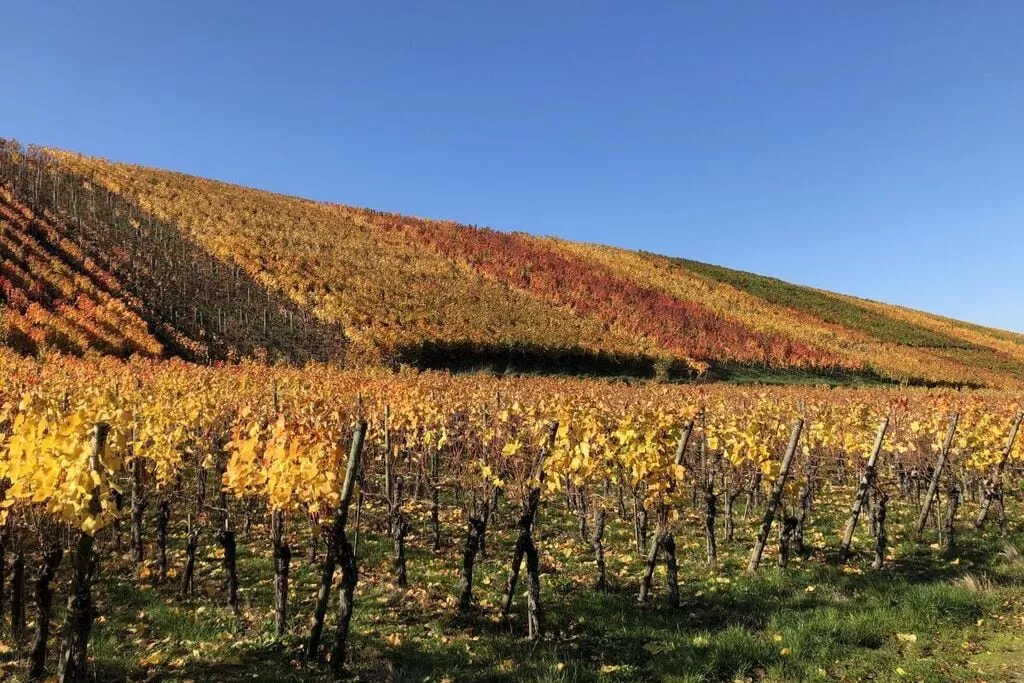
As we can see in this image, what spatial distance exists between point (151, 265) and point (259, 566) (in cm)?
3178

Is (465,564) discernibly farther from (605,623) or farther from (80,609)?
(80,609)

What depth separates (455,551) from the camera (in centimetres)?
1158

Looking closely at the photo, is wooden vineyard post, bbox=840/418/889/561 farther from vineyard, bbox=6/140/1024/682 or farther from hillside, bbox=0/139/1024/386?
hillside, bbox=0/139/1024/386

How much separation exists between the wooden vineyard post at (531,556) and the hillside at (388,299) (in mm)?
23982

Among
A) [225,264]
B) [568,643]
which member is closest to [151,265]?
[225,264]

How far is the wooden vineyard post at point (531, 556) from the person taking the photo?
25.0 feet

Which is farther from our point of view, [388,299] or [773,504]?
[388,299]

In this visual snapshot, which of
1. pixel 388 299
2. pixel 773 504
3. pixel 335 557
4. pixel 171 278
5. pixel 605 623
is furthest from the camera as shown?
pixel 388 299

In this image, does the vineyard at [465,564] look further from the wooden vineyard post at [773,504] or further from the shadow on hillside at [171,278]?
the shadow on hillside at [171,278]

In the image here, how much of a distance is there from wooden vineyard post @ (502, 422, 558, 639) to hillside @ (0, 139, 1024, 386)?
23982 millimetres

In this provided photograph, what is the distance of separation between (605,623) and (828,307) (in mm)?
75982

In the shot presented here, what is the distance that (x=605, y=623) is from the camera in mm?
8000

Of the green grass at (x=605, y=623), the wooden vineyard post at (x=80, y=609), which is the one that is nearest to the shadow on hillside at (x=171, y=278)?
the green grass at (x=605, y=623)

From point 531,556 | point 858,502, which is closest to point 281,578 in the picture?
point 531,556
